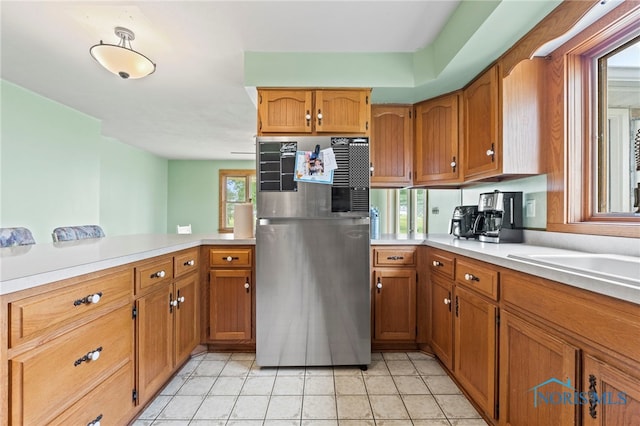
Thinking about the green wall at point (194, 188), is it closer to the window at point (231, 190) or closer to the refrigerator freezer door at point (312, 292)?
the window at point (231, 190)

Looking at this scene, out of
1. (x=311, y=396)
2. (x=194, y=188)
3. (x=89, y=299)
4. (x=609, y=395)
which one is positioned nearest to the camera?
(x=609, y=395)

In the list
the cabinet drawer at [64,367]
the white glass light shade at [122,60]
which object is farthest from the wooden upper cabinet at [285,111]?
the cabinet drawer at [64,367]

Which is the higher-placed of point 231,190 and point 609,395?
point 231,190

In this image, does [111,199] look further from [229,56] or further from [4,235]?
[229,56]

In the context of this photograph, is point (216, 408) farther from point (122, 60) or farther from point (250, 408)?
point (122, 60)

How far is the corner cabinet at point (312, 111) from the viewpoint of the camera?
214 cm

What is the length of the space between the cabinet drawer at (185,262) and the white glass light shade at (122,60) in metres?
1.30

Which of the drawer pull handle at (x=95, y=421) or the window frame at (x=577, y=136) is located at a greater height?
the window frame at (x=577, y=136)

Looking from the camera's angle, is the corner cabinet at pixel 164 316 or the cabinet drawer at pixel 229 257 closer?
the corner cabinet at pixel 164 316

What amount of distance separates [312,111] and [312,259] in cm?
110

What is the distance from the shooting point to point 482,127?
1971 mm

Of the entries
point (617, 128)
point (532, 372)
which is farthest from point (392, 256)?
point (617, 128)

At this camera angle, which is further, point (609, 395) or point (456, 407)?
point (456, 407)

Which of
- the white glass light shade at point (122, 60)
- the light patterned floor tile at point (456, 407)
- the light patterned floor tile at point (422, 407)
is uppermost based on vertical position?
the white glass light shade at point (122, 60)
